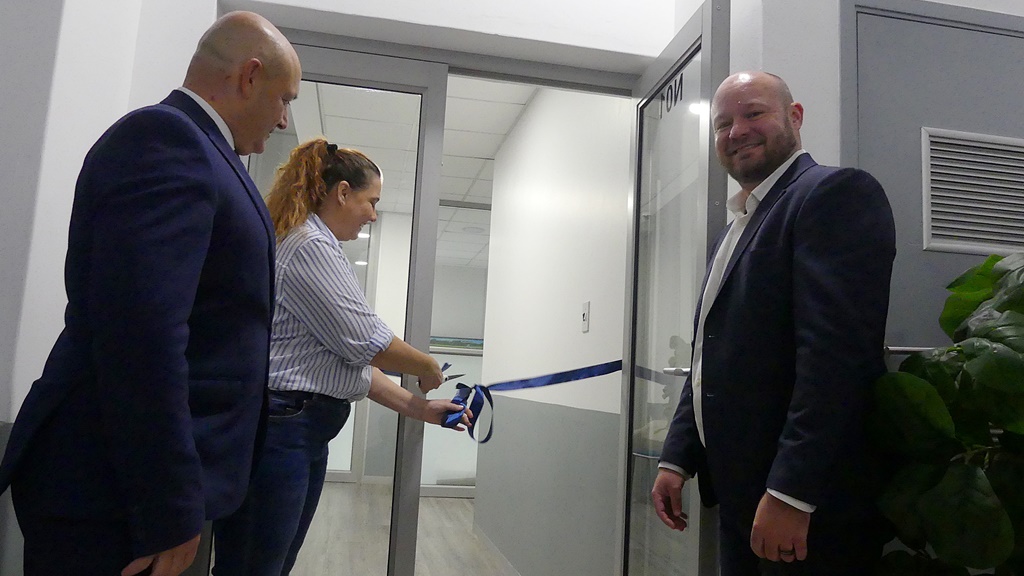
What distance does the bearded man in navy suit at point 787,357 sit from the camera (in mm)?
1233

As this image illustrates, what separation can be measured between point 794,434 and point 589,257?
2.18 meters

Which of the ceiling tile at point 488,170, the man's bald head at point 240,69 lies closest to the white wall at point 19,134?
Result: the man's bald head at point 240,69

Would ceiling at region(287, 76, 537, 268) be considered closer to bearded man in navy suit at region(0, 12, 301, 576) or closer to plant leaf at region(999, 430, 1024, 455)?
bearded man in navy suit at region(0, 12, 301, 576)

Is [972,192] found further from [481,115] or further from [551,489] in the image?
[481,115]

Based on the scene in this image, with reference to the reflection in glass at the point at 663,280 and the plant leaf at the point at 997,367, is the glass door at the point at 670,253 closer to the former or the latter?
the reflection in glass at the point at 663,280

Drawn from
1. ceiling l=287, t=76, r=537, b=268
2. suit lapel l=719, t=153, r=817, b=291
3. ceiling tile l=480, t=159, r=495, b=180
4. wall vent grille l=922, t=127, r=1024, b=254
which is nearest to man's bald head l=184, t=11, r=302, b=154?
suit lapel l=719, t=153, r=817, b=291

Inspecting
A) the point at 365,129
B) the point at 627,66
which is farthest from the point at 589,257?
the point at 365,129

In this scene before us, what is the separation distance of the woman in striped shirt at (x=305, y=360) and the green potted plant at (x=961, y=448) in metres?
1.04

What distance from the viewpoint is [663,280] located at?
7.60 ft

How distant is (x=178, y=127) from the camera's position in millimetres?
995

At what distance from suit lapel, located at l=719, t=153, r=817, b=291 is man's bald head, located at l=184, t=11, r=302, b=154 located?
2.98ft

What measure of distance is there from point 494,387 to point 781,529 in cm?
411

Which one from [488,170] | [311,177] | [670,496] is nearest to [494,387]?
[488,170]

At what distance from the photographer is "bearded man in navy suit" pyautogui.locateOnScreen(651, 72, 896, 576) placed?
4.05 feet
